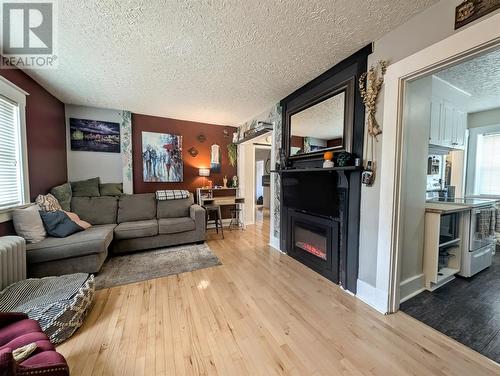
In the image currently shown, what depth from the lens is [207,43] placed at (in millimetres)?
1798

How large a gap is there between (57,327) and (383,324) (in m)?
2.47

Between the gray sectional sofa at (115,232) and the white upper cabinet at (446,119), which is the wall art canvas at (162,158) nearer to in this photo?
the gray sectional sofa at (115,232)

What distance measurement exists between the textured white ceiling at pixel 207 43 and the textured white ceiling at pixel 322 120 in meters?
0.38

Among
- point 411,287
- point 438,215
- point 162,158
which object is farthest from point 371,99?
point 162,158

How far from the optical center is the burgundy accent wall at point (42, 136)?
2.35m

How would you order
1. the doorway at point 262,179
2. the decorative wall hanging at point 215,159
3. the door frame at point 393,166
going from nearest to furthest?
1. the door frame at point 393,166
2. the decorative wall hanging at point 215,159
3. the doorway at point 262,179

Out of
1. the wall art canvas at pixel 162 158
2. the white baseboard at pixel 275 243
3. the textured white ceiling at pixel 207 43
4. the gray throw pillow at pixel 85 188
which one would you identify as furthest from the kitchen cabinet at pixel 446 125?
the gray throw pillow at pixel 85 188

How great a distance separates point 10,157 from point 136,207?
1654 millimetres

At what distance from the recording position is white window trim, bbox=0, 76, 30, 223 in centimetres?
196

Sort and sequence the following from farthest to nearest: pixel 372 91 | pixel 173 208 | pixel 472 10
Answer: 1. pixel 173 208
2. pixel 372 91
3. pixel 472 10

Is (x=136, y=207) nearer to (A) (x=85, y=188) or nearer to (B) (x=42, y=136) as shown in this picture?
(A) (x=85, y=188)

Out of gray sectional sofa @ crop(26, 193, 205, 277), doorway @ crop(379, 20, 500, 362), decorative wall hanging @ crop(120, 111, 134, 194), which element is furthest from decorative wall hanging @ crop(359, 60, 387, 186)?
decorative wall hanging @ crop(120, 111, 134, 194)

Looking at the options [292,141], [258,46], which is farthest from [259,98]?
[258,46]

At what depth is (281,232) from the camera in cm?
319
